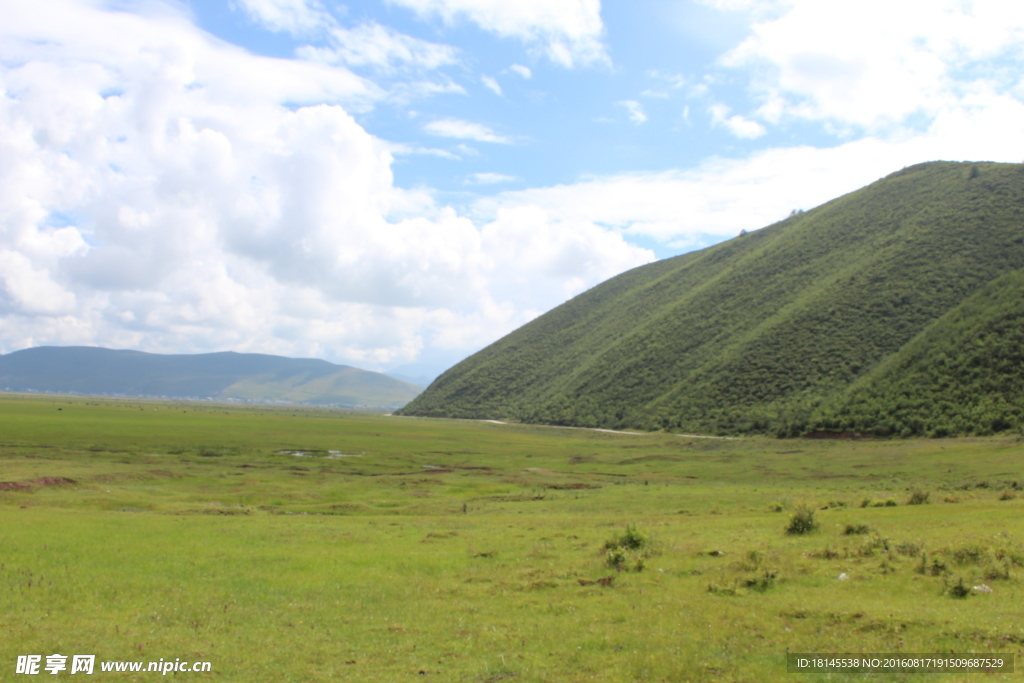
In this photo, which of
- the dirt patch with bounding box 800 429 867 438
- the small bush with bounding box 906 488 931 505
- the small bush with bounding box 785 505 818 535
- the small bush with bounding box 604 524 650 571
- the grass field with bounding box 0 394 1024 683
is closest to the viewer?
the grass field with bounding box 0 394 1024 683

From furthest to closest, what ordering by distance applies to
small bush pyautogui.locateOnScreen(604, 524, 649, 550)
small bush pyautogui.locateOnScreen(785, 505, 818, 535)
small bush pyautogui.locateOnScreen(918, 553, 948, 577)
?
small bush pyautogui.locateOnScreen(785, 505, 818, 535) < small bush pyautogui.locateOnScreen(604, 524, 649, 550) < small bush pyautogui.locateOnScreen(918, 553, 948, 577)

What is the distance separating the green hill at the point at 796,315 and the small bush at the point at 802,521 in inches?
2752

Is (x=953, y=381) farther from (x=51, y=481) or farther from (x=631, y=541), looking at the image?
(x=51, y=481)

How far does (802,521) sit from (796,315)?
10351 centimetres

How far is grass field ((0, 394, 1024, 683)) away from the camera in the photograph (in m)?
12.4

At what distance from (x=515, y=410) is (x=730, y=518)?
452 feet

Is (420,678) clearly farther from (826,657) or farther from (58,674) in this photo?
(826,657)

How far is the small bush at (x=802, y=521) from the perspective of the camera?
2319 centimetres

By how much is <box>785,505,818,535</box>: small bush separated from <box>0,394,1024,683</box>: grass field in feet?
1.03

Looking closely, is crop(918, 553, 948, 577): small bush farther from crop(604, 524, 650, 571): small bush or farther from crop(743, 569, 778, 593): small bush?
crop(604, 524, 650, 571): small bush

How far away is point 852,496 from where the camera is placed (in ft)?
115

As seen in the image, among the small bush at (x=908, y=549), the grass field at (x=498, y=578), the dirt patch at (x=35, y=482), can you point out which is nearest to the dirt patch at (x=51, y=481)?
the dirt patch at (x=35, y=482)

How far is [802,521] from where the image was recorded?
2327cm

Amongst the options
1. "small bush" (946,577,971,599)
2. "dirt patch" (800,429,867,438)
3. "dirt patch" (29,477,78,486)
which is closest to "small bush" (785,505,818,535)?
"small bush" (946,577,971,599)
